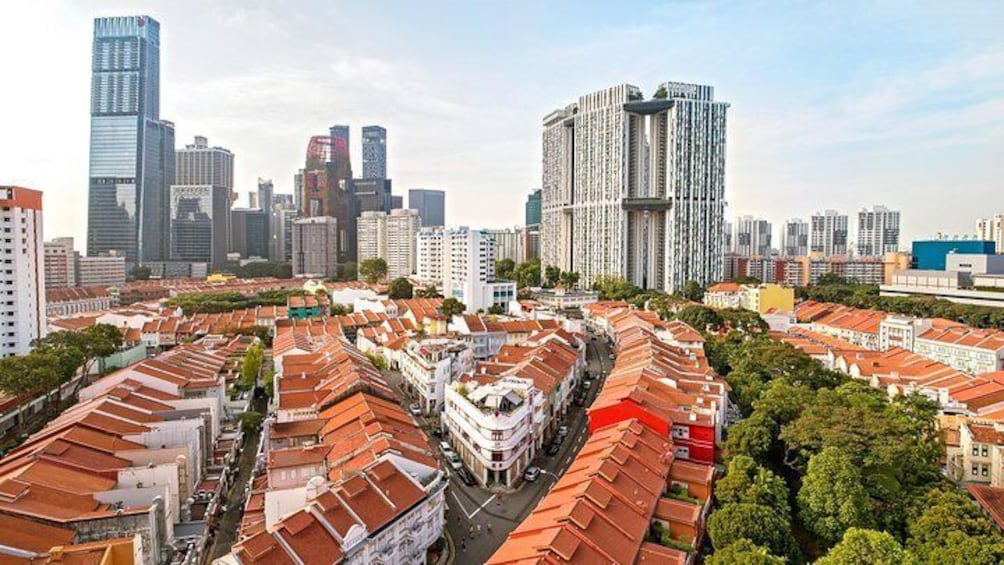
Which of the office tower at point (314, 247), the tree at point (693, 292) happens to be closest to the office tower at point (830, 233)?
the tree at point (693, 292)

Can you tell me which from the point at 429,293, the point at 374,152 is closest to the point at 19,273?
the point at 429,293

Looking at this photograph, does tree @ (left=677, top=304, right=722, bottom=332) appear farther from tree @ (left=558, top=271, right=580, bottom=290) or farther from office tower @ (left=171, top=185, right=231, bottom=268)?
office tower @ (left=171, top=185, right=231, bottom=268)

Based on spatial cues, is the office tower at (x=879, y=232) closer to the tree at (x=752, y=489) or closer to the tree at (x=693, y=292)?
the tree at (x=693, y=292)

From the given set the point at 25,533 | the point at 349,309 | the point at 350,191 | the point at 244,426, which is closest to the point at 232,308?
the point at 349,309

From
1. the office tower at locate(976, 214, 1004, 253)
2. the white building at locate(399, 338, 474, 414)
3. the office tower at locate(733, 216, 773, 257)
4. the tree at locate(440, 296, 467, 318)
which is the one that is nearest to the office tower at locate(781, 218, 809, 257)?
the office tower at locate(733, 216, 773, 257)

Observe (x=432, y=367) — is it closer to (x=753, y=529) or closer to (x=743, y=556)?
(x=753, y=529)

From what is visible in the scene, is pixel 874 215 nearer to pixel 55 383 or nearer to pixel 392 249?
pixel 392 249
